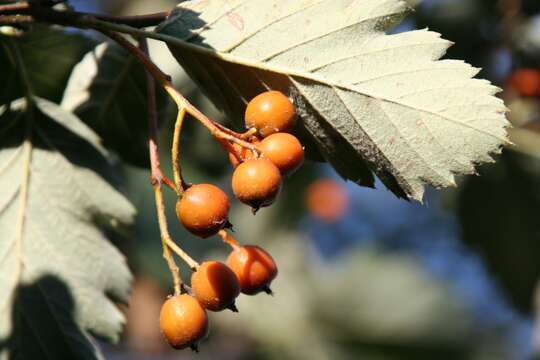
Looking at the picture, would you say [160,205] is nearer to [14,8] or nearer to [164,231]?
[164,231]

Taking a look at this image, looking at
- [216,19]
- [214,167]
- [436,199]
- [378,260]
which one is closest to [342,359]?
[378,260]

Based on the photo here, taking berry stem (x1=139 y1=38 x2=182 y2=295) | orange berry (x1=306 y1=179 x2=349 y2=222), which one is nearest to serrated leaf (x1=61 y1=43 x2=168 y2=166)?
berry stem (x1=139 y1=38 x2=182 y2=295)

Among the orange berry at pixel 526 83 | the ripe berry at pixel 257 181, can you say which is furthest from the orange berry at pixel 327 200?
the ripe berry at pixel 257 181

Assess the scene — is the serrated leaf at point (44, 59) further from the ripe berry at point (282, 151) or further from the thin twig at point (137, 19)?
the ripe berry at point (282, 151)

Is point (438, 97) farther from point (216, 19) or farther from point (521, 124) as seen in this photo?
point (521, 124)

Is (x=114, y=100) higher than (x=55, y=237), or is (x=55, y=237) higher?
(x=114, y=100)

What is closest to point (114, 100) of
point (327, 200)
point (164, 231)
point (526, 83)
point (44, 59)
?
point (44, 59)
